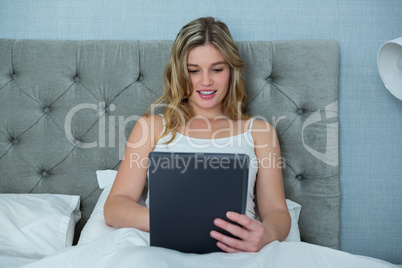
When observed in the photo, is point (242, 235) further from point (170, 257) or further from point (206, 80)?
point (206, 80)

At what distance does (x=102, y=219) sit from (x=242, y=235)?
1.55ft

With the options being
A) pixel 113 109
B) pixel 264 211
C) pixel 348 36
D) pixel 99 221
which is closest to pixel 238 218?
pixel 264 211

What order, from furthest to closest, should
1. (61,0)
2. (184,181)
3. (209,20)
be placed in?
(61,0), (209,20), (184,181)

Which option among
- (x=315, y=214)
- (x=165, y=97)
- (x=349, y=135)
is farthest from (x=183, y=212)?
(x=349, y=135)

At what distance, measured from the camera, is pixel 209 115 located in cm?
135

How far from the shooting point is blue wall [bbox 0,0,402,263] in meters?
1.40

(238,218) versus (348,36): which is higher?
(348,36)

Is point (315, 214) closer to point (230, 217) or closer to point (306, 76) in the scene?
point (306, 76)

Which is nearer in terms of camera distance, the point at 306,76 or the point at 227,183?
the point at 227,183

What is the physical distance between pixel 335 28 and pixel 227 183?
97 centimetres

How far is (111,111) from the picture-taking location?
132cm

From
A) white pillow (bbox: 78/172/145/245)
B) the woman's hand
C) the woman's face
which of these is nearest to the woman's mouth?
the woman's face

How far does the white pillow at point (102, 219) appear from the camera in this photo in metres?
1.03

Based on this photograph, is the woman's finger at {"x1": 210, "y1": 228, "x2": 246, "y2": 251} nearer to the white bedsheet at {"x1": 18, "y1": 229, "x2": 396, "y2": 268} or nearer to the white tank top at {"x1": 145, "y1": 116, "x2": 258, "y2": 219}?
the white bedsheet at {"x1": 18, "y1": 229, "x2": 396, "y2": 268}
